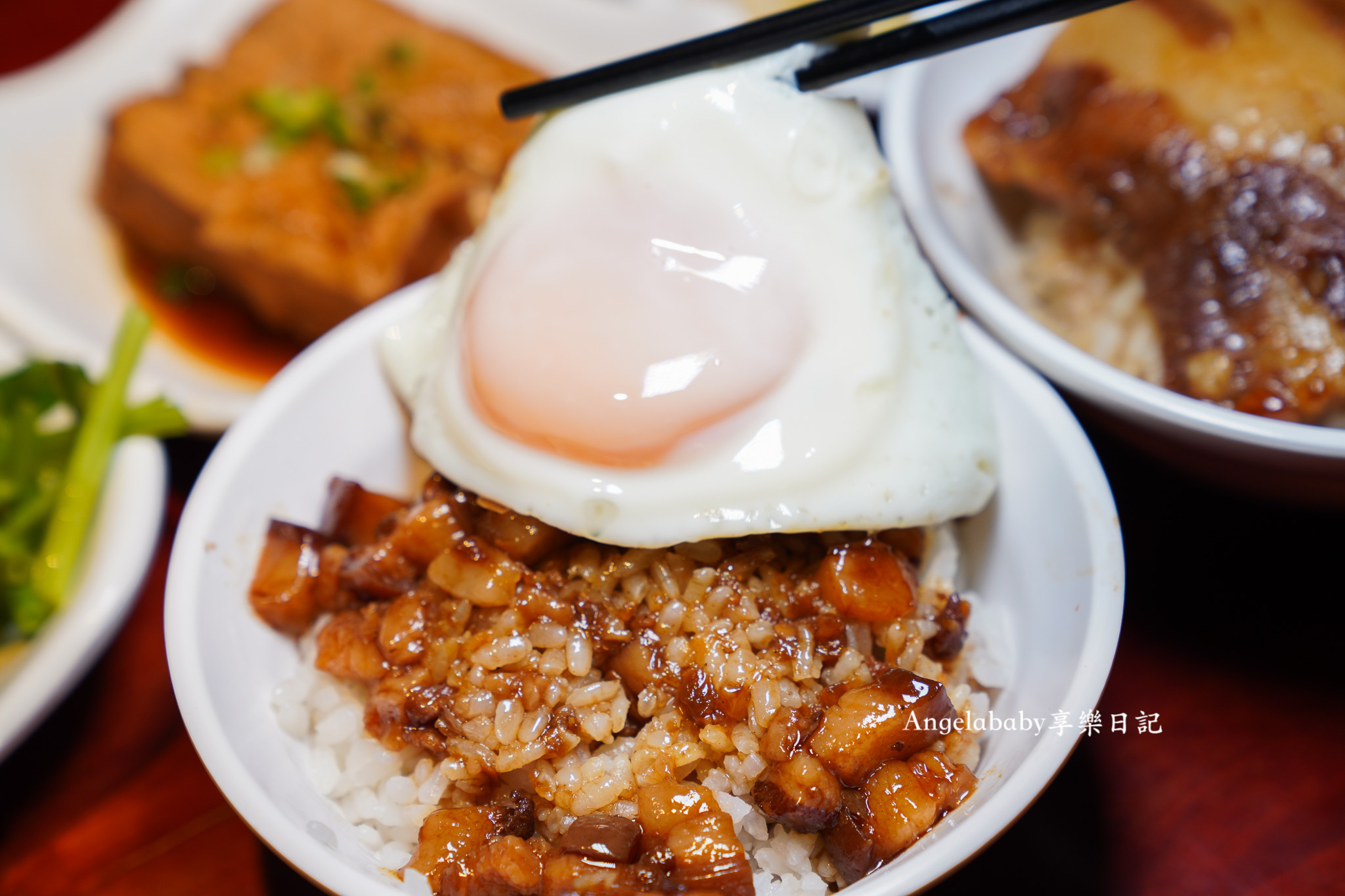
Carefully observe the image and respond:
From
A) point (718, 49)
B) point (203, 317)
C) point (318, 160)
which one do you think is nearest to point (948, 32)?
point (718, 49)

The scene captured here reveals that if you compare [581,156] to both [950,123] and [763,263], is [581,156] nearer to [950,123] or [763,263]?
[763,263]

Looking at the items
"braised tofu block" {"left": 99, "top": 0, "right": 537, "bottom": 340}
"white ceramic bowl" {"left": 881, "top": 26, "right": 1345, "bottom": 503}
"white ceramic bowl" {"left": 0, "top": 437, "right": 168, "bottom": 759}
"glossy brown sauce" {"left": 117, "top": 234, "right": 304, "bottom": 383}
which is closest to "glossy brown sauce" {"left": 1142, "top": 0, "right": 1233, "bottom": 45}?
"white ceramic bowl" {"left": 881, "top": 26, "right": 1345, "bottom": 503}

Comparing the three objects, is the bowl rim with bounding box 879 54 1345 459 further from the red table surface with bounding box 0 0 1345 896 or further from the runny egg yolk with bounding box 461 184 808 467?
the runny egg yolk with bounding box 461 184 808 467

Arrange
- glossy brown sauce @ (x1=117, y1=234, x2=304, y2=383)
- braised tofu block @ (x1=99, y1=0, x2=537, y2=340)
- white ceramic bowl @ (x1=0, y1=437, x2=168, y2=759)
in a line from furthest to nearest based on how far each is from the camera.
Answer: glossy brown sauce @ (x1=117, y1=234, x2=304, y2=383) → braised tofu block @ (x1=99, y1=0, x2=537, y2=340) → white ceramic bowl @ (x1=0, y1=437, x2=168, y2=759)

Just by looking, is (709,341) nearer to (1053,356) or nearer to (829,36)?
(829,36)

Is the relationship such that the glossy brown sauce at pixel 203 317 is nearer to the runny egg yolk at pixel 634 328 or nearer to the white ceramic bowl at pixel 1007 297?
the runny egg yolk at pixel 634 328

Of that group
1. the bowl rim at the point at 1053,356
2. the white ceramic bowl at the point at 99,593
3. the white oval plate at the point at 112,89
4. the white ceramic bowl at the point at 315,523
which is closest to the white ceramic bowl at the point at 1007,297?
the bowl rim at the point at 1053,356

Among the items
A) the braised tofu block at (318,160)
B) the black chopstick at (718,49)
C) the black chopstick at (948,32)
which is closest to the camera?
the black chopstick at (948,32)
